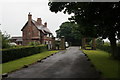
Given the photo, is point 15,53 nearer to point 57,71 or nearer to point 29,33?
point 57,71

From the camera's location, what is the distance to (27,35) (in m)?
58.3

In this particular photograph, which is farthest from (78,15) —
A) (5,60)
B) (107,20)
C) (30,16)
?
Answer: (30,16)

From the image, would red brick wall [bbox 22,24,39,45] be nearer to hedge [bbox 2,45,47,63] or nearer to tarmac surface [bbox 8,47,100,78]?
hedge [bbox 2,45,47,63]

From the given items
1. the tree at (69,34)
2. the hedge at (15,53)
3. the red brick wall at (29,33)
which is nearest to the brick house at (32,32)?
the red brick wall at (29,33)

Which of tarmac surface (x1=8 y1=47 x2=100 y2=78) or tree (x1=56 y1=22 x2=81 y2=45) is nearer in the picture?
tarmac surface (x1=8 y1=47 x2=100 y2=78)

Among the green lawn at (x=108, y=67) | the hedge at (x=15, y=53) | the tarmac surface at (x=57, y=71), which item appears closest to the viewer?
the green lawn at (x=108, y=67)

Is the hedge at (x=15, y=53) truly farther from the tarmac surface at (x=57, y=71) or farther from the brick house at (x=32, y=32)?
the brick house at (x=32, y=32)

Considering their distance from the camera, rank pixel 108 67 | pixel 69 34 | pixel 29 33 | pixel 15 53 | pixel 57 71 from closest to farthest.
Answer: pixel 57 71 → pixel 108 67 → pixel 15 53 → pixel 29 33 → pixel 69 34

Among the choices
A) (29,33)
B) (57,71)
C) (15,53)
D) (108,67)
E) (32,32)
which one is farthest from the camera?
(29,33)

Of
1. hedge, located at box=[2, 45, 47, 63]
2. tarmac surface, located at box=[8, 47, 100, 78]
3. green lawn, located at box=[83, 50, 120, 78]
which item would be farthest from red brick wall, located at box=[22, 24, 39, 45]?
tarmac surface, located at box=[8, 47, 100, 78]

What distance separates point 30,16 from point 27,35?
267 inches

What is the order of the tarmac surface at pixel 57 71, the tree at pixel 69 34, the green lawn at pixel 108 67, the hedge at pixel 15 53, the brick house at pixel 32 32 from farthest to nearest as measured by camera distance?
the tree at pixel 69 34
the brick house at pixel 32 32
the hedge at pixel 15 53
the tarmac surface at pixel 57 71
the green lawn at pixel 108 67

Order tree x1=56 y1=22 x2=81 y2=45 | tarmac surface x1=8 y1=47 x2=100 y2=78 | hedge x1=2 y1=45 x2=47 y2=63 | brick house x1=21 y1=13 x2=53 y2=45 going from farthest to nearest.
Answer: tree x1=56 y1=22 x2=81 y2=45
brick house x1=21 y1=13 x2=53 y2=45
hedge x1=2 y1=45 x2=47 y2=63
tarmac surface x1=8 y1=47 x2=100 y2=78

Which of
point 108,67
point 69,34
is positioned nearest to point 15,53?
point 108,67
